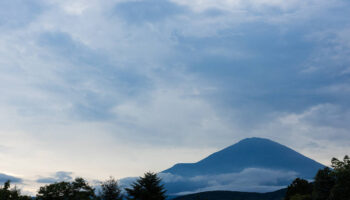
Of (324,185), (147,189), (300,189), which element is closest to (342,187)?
(324,185)

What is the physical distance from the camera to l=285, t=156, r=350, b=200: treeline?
203 feet

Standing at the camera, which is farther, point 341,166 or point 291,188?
point 291,188

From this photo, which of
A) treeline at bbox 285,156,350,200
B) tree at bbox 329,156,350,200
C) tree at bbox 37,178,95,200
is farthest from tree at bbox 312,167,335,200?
tree at bbox 37,178,95,200

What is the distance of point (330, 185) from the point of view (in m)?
77.9

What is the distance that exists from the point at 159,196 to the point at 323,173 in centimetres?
3395

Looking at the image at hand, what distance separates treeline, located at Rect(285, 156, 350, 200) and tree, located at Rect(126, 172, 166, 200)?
2959 centimetres

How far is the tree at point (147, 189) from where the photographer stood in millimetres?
70250

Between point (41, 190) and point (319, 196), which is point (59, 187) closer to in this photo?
point (41, 190)

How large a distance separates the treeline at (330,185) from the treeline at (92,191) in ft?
97.7

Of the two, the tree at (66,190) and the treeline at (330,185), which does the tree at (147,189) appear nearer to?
the tree at (66,190)

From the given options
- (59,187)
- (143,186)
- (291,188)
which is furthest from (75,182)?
(291,188)

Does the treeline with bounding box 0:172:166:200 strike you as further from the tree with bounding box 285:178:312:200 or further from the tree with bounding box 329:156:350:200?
the tree with bounding box 285:178:312:200

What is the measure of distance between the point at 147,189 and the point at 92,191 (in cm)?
1269

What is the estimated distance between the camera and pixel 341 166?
2670 inches
